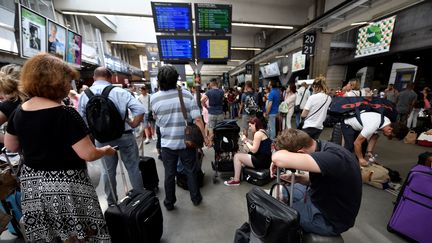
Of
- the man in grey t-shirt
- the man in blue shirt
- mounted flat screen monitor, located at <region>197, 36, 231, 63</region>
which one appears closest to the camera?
mounted flat screen monitor, located at <region>197, 36, 231, 63</region>

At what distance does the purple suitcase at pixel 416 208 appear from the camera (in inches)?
61.7

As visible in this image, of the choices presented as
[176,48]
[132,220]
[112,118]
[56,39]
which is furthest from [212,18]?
[56,39]

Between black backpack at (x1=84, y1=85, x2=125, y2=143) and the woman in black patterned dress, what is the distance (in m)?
0.50

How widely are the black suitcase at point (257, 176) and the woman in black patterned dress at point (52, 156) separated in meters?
2.00

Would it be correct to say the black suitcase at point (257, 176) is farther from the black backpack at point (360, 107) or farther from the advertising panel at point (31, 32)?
the advertising panel at point (31, 32)

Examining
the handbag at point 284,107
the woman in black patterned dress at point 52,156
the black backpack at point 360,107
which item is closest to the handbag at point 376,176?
the black backpack at point 360,107

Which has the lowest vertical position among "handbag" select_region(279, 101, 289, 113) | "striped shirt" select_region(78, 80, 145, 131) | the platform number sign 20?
"handbag" select_region(279, 101, 289, 113)

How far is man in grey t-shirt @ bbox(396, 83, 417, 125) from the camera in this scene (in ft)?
17.3

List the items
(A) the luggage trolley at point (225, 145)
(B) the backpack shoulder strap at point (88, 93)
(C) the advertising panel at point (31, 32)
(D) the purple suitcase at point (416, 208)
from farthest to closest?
(C) the advertising panel at point (31, 32), (A) the luggage trolley at point (225, 145), (B) the backpack shoulder strap at point (88, 93), (D) the purple suitcase at point (416, 208)

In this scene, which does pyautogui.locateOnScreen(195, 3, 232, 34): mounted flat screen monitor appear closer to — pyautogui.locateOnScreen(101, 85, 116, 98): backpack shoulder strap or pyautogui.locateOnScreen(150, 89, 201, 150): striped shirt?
pyautogui.locateOnScreen(150, 89, 201, 150): striped shirt

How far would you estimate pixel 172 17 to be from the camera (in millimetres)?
3582

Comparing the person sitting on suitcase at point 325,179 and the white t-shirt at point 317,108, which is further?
the white t-shirt at point 317,108

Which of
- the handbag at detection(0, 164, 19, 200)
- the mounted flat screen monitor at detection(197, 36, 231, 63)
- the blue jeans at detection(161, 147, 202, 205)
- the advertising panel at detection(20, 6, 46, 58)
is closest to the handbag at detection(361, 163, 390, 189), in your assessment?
the blue jeans at detection(161, 147, 202, 205)

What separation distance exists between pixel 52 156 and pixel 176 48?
10.2ft
